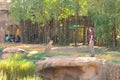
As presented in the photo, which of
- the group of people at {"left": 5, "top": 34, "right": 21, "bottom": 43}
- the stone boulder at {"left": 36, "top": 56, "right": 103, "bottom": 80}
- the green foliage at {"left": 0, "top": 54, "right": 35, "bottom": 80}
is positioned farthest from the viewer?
the group of people at {"left": 5, "top": 34, "right": 21, "bottom": 43}

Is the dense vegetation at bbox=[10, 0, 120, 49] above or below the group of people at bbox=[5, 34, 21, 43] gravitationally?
above

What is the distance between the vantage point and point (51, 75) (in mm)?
12297

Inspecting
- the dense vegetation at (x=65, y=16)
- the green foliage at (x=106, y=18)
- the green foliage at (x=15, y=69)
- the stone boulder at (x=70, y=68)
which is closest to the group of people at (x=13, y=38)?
the dense vegetation at (x=65, y=16)

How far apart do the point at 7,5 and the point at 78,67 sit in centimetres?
2157

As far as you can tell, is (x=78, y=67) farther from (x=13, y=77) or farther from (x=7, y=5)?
(x=7, y=5)

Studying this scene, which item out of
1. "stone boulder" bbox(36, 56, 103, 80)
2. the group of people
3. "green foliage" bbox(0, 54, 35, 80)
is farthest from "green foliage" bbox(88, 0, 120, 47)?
the group of people

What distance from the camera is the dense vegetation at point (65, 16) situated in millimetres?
21655

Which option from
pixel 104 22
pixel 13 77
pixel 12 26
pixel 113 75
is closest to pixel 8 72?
pixel 13 77

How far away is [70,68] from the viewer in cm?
1205

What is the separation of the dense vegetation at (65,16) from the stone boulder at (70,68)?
9149 mm

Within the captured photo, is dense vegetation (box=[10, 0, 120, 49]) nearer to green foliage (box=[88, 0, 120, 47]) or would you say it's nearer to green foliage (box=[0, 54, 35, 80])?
green foliage (box=[88, 0, 120, 47])

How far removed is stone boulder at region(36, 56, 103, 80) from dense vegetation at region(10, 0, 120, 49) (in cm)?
915

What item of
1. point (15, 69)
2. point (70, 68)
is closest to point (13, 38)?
point (70, 68)

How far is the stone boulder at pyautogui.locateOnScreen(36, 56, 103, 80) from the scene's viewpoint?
1170cm
